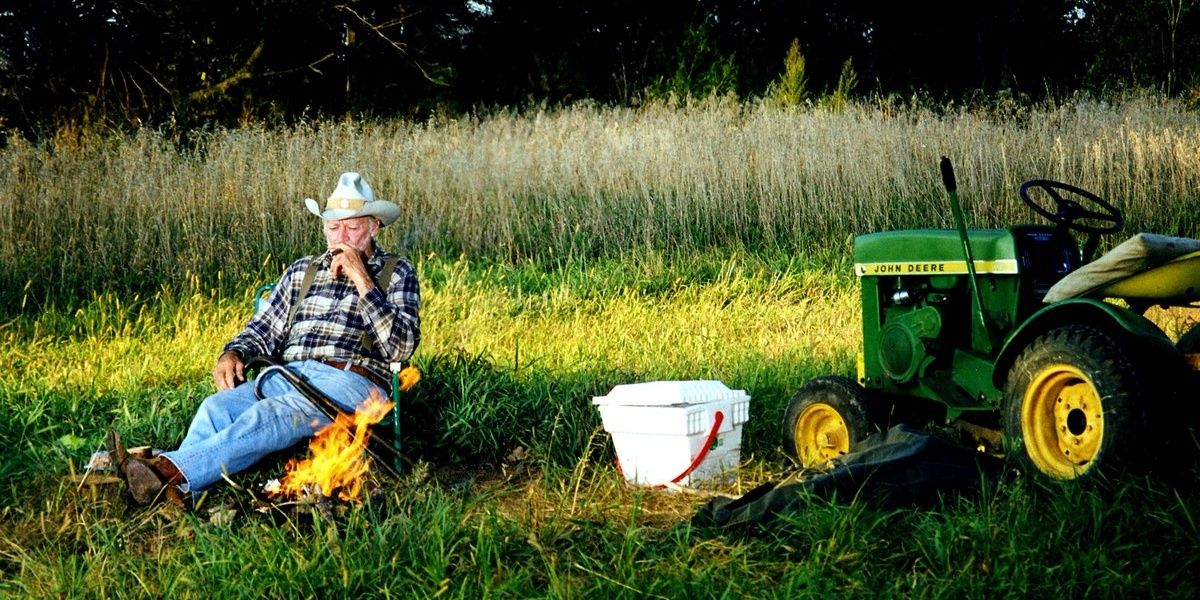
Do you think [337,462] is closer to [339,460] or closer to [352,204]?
[339,460]

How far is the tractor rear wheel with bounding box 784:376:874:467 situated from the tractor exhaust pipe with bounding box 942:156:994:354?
0.43m

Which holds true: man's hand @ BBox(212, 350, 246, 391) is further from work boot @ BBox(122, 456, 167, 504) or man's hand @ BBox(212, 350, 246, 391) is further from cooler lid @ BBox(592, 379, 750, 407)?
cooler lid @ BBox(592, 379, 750, 407)

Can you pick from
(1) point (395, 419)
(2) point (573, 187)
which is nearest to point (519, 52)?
(2) point (573, 187)

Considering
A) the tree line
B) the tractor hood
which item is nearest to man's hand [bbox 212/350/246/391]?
the tractor hood

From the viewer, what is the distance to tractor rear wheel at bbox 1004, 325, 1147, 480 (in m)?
3.31

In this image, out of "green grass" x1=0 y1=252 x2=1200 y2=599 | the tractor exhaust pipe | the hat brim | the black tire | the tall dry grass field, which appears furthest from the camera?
the tall dry grass field

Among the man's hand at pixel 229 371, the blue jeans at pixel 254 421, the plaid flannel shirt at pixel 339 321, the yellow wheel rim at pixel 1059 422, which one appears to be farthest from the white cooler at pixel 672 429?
the man's hand at pixel 229 371

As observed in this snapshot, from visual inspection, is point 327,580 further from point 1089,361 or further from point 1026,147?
point 1026,147

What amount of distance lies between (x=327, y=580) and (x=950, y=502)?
5.83ft

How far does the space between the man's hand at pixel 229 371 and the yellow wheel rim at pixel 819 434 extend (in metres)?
2.01

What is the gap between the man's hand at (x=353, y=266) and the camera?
4.23m

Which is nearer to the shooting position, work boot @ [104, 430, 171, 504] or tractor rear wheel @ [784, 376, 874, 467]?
work boot @ [104, 430, 171, 504]

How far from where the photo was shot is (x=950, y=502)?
11.5 feet

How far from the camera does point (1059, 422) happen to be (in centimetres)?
361
